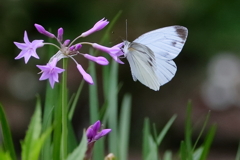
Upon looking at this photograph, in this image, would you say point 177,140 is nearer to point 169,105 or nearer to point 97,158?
point 169,105

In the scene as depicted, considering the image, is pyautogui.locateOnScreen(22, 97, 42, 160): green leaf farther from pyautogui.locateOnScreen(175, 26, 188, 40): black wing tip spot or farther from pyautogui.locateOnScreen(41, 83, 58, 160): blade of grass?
pyautogui.locateOnScreen(175, 26, 188, 40): black wing tip spot

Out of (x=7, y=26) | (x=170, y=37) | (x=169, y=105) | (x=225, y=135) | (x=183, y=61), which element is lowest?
(x=225, y=135)

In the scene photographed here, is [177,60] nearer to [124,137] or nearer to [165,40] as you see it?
[124,137]

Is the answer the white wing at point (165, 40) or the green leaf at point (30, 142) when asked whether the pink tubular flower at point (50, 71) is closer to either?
the green leaf at point (30, 142)

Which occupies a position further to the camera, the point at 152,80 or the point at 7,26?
the point at 7,26

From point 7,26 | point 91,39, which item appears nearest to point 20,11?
point 7,26

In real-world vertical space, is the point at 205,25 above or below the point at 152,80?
below

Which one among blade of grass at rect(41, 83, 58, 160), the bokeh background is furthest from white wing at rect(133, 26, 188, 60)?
the bokeh background

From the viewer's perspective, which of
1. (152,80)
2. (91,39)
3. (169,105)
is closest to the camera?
(152,80)

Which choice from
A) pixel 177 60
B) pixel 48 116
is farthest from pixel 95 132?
pixel 177 60
